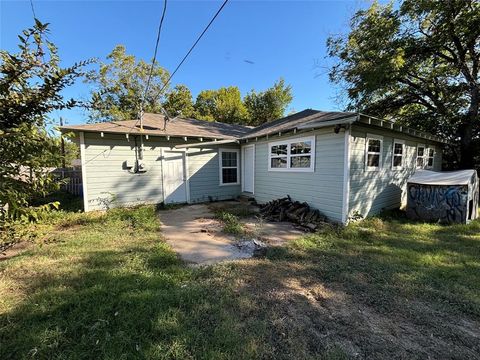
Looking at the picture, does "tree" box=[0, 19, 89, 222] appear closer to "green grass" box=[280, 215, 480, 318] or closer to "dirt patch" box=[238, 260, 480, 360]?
"dirt patch" box=[238, 260, 480, 360]

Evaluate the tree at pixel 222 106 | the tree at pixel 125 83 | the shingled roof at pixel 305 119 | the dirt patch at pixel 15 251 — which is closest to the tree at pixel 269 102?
the tree at pixel 222 106

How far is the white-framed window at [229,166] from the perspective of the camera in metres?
9.85

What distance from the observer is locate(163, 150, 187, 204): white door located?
344 inches

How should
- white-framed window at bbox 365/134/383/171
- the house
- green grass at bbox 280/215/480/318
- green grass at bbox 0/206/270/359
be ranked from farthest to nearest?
white-framed window at bbox 365/134/383/171 → the house → green grass at bbox 280/215/480/318 → green grass at bbox 0/206/270/359

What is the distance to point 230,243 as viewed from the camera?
488 cm

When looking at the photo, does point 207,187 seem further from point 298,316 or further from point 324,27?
point 324,27

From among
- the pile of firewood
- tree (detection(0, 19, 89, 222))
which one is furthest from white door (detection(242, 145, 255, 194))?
tree (detection(0, 19, 89, 222))

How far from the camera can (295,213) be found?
669 cm

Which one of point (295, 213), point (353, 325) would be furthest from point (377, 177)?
point (353, 325)

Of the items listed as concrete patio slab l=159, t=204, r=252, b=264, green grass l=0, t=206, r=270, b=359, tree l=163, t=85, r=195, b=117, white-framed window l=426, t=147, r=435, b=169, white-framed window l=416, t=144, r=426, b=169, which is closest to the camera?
green grass l=0, t=206, r=270, b=359

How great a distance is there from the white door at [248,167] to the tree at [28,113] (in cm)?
787

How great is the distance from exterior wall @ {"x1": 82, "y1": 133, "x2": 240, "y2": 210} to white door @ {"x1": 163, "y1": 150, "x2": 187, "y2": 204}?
0.19 m

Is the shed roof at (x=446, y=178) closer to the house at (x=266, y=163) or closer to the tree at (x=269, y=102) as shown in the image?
the house at (x=266, y=163)

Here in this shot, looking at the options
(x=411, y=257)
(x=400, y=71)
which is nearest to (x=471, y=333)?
(x=411, y=257)
